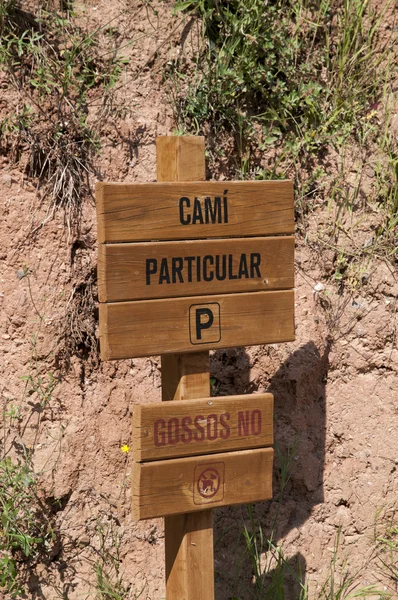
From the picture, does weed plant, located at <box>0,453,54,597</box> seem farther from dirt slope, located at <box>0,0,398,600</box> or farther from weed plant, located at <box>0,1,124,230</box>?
weed plant, located at <box>0,1,124,230</box>

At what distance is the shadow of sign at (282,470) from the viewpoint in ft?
11.6

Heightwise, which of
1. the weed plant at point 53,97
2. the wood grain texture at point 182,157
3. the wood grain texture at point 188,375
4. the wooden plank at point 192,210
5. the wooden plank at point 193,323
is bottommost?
the wood grain texture at point 188,375

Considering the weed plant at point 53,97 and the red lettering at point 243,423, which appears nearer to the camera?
the red lettering at point 243,423

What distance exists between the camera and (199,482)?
267cm

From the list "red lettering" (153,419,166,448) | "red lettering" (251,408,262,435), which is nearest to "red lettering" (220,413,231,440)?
"red lettering" (251,408,262,435)

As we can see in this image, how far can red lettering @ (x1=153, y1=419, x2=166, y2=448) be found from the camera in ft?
8.53

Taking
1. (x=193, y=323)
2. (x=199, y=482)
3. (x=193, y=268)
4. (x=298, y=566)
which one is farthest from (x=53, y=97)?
(x=298, y=566)

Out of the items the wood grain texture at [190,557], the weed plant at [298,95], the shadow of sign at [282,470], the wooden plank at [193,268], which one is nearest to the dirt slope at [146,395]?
the shadow of sign at [282,470]

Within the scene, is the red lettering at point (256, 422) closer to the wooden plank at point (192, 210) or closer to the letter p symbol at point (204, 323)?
the letter p symbol at point (204, 323)

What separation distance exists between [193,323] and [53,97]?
1.46m

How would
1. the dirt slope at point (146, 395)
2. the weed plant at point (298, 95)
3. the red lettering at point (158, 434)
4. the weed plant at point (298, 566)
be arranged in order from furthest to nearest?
the weed plant at point (298, 95) → the weed plant at point (298, 566) → the dirt slope at point (146, 395) → the red lettering at point (158, 434)

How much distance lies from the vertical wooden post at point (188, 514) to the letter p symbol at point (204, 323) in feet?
0.24

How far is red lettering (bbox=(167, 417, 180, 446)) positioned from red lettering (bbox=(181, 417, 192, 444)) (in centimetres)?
2

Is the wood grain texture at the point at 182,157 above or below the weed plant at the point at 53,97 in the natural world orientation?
below
